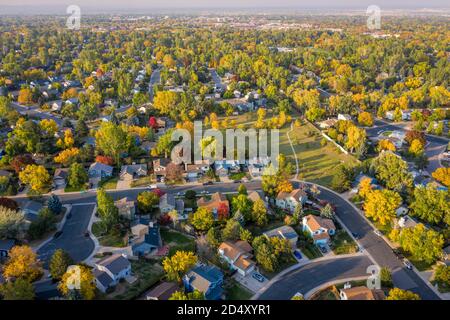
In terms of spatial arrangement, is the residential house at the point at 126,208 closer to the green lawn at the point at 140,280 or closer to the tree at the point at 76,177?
the green lawn at the point at 140,280

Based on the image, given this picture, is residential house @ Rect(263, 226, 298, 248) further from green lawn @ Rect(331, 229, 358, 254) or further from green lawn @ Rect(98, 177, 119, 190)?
green lawn @ Rect(98, 177, 119, 190)

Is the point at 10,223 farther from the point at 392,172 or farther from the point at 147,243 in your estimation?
the point at 392,172

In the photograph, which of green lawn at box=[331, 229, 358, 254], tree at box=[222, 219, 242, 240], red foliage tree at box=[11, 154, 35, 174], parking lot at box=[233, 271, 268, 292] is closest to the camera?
parking lot at box=[233, 271, 268, 292]

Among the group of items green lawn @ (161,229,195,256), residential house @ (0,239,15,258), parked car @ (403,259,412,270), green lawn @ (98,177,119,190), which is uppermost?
green lawn @ (98,177,119,190)

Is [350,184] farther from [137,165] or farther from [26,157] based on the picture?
[26,157]

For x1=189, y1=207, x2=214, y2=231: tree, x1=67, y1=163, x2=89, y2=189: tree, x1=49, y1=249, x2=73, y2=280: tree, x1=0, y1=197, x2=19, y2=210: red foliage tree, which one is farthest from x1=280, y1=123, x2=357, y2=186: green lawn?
x1=0, y1=197, x2=19, y2=210: red foliage tree

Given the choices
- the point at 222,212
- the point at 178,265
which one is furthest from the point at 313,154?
the point at 178,265
